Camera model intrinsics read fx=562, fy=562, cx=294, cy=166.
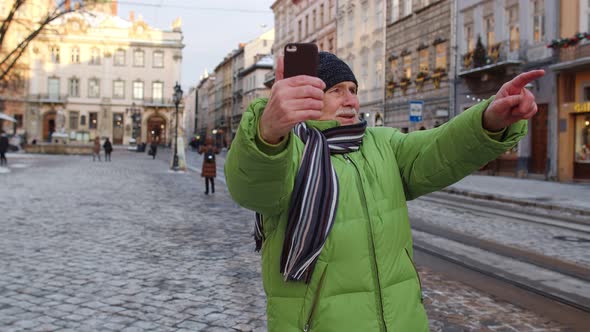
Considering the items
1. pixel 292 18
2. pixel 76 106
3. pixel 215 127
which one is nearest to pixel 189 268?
pixel 292 18

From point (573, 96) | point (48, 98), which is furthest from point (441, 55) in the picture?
point (48, 98)

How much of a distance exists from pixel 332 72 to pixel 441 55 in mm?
28285

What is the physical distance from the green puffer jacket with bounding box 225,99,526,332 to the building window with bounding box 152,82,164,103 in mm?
74996

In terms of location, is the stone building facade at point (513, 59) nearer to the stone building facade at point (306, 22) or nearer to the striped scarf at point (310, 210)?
the stone building facade at point (306, 22)

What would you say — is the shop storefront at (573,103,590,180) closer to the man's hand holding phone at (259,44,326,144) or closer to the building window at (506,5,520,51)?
the building window at (506,5,520,51)

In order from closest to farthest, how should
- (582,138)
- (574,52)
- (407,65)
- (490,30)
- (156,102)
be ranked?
(574,52) → (582,138) → (490,30) → (407,65) → (156,102)

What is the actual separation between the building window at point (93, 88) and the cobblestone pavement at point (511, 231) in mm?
66780

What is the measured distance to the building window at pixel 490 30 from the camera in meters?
25.4

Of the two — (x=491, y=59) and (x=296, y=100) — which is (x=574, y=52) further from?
(x=296, y=100)

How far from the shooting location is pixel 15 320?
4.48 meters

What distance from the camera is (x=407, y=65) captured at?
106 feet

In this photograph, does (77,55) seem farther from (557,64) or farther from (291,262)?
(291,262)

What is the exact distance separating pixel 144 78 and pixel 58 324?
7340 centimetres

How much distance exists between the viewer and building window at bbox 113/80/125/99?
7319 centimetres
